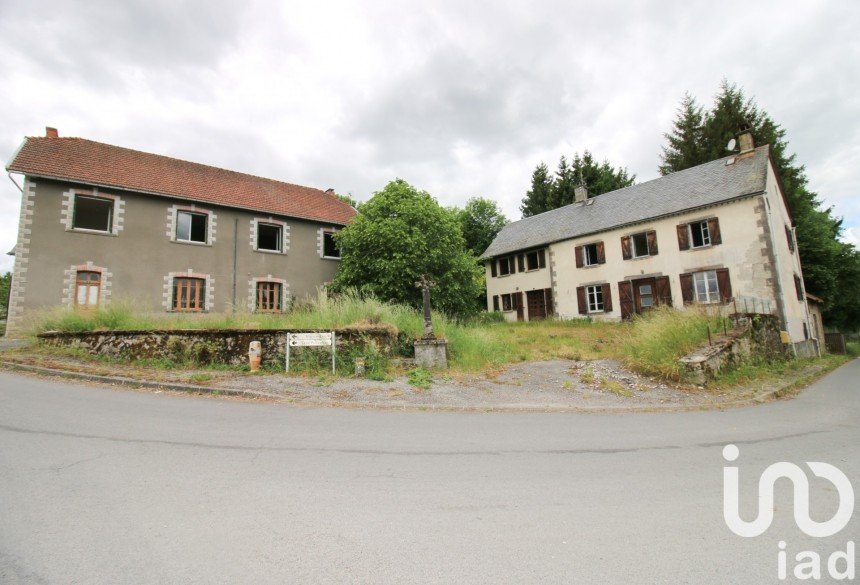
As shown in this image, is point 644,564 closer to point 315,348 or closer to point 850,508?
point 850,508

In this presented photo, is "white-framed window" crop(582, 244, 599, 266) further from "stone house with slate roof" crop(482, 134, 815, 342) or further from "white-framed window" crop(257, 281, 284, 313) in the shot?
"white-framed window" crop(257, 281, 284, 313)

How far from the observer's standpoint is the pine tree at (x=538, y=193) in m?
41.7

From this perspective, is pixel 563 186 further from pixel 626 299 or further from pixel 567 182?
pixel 626 299

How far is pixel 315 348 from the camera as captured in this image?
1032cm

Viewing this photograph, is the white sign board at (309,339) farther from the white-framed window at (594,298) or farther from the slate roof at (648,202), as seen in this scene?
the slate roof at (648,202)

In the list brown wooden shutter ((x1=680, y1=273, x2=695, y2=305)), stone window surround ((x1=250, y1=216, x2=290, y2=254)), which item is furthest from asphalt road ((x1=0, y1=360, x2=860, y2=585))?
brown wooden shutter ((x1=680, y1=273, x2=695, y2=305))

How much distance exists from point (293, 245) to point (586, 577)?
72.5 feet

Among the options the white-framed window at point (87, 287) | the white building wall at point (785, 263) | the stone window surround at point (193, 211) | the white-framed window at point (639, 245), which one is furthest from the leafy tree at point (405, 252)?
the white building wall at point (785, 263)

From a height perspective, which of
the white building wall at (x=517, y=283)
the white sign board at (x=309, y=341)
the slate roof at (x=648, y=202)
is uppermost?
the slate roof at (x=648, y=202)

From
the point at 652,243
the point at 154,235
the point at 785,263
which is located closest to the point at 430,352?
the point at 154,235

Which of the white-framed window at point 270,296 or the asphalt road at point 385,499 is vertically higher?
the white-framed window at point 270,296

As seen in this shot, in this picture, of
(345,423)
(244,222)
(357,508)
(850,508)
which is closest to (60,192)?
(244,222)

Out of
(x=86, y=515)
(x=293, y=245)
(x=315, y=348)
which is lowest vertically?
(x=86, y=515)

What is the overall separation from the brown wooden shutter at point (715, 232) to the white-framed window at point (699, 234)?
0.74ft
